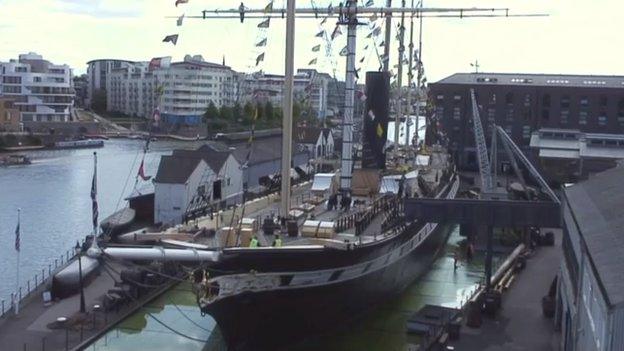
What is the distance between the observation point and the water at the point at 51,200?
32.3 m

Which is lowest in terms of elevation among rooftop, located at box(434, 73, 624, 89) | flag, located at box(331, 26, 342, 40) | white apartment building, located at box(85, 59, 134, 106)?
flag, located at box(331, 26, 342, 40)

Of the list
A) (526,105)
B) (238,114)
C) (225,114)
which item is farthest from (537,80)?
(225,114)

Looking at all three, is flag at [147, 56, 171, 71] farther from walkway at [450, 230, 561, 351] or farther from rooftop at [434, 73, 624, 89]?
rooftop at [434, 73, 624, 89]

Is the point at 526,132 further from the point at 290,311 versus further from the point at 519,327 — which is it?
the point at 290,311

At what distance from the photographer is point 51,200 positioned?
49.1 metres

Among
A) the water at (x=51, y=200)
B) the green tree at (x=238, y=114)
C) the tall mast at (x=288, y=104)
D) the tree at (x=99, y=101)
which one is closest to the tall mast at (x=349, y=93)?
the tall mast at (x=288, y=104)

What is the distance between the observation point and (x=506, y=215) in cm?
2258

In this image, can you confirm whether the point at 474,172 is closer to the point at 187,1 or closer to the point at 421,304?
the point at 421,304

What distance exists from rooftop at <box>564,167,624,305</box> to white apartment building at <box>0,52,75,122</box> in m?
91.1

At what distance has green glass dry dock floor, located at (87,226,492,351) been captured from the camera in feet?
65.9

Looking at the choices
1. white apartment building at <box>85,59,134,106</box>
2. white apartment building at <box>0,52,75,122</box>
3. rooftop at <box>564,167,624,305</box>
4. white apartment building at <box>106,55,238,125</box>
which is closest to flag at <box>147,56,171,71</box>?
rooftop at <box>564,167,624,305</box>

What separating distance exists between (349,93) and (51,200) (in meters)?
30.4

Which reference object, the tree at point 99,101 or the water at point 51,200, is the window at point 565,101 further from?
the tree at point 99,101

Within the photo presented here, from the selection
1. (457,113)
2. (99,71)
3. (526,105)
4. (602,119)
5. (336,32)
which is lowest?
(602,119)
